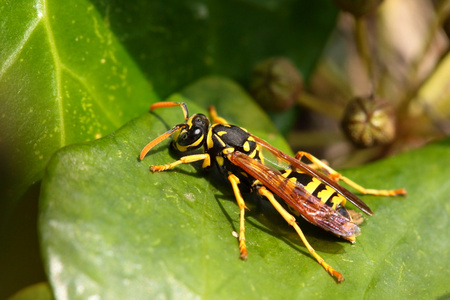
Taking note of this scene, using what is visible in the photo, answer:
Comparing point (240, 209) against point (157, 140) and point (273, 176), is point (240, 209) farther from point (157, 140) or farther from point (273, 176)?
point (157, 140)

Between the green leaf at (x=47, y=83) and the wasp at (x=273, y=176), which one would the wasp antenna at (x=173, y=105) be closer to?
the wasp at (x=273, y=176)

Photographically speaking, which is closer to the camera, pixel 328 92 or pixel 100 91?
pixel 100 91

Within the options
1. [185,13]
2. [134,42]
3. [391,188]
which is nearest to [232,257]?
[391,188]

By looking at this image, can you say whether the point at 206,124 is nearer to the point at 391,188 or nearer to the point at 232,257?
the point at 232,257

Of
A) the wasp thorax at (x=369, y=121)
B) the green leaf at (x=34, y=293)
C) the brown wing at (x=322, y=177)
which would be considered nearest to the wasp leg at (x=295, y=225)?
the brown wing at (x=322, y=177)

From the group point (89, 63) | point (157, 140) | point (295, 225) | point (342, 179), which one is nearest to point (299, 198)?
point (295, 225)

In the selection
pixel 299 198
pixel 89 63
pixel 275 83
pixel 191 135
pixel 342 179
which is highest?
pixel 89 63
